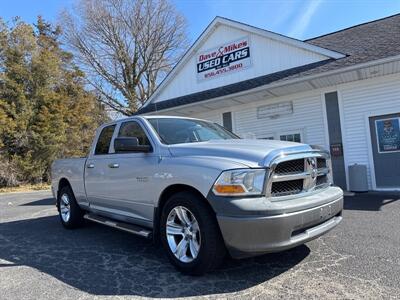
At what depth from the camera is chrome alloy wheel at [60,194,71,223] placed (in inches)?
273

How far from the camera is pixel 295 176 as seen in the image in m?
3.95

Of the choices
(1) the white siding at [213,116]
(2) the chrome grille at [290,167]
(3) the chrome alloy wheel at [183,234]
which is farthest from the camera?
(1) the white siding at [213,116]

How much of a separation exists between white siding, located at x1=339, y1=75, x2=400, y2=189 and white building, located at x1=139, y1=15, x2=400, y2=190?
0.09ft

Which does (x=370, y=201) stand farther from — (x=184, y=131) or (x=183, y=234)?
(x=183, y=234)

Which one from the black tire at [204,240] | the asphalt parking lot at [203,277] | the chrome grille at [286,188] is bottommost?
the asphalt parking lot at [203,277]

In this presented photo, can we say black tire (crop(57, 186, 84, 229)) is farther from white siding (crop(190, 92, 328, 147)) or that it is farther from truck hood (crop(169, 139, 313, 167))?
white siding (crop(190, 92, 328, 147))

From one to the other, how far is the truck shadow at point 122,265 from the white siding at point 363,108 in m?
7.25

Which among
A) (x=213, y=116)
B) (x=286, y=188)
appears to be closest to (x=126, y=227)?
(x=286, y=188)

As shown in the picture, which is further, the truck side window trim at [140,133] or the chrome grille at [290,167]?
the truck side window trim at [140,133]

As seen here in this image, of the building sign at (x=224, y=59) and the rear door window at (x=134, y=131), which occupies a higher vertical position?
the building sign at (x=224, y=59)

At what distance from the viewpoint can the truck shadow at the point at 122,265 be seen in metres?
3.78

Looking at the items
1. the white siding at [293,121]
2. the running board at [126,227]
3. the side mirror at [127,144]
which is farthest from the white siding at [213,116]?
the side mirror at [127,144]

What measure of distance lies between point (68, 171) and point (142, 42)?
28.5 m

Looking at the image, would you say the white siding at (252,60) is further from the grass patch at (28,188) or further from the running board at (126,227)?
the running board at (126,227)
